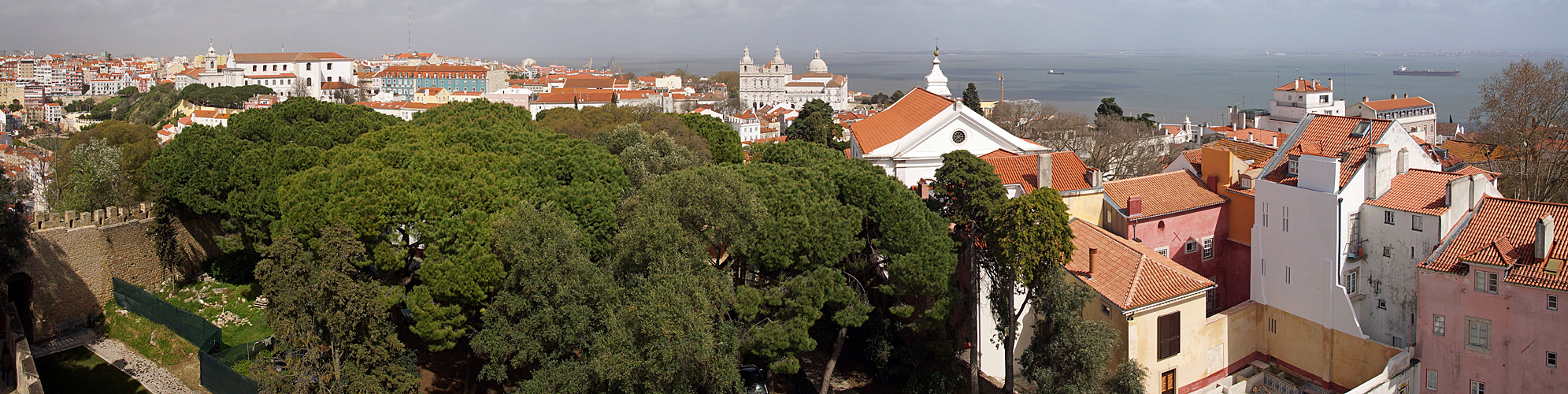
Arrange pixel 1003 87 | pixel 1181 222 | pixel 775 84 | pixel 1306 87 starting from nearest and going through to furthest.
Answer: pixel 1181 222, pixel 1306 87, pixel 1003 87, pixel 775 84

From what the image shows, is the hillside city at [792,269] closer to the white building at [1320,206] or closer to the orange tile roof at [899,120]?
the white building at [1320,206]

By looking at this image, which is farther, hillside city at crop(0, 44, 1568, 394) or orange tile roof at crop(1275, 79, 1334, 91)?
orange tile roof at crop(1275, 79, 1334, 91)

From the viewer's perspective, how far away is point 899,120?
1058 inches

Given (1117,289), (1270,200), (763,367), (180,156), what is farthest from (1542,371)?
(180,156)

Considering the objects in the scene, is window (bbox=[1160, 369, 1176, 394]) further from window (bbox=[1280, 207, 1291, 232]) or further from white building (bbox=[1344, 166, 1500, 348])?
window (bbox=[1280, 207, 1291, 232])

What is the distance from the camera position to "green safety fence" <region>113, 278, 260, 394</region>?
13.9 meters

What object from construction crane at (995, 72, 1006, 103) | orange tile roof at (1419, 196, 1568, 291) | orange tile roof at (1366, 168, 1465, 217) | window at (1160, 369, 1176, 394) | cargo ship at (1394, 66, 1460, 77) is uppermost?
cargo ship at (1394, 66, 1460, 77)

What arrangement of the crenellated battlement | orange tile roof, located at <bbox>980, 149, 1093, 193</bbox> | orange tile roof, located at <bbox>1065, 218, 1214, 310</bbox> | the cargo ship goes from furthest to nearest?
the cargo ship < orange tile roof, located at <bbox>980, 149, 1093, 193</bbox> < the crenellated battlement < orange tile roof, located at <bbox>1065, 218, 1214, 310</bbox>

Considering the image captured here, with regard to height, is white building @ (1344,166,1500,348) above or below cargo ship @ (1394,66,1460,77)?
below

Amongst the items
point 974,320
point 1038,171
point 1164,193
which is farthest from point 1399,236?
point 974,320

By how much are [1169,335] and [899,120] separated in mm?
13210

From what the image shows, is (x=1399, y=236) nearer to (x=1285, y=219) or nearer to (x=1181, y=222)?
(x=1285, y=219)

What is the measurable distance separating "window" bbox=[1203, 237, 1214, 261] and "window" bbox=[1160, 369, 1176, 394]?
3.79 metres

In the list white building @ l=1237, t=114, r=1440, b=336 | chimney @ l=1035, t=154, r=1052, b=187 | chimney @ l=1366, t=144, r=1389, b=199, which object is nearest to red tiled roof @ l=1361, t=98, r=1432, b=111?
white building @ l=1237, t=114, r=1440, b=336
